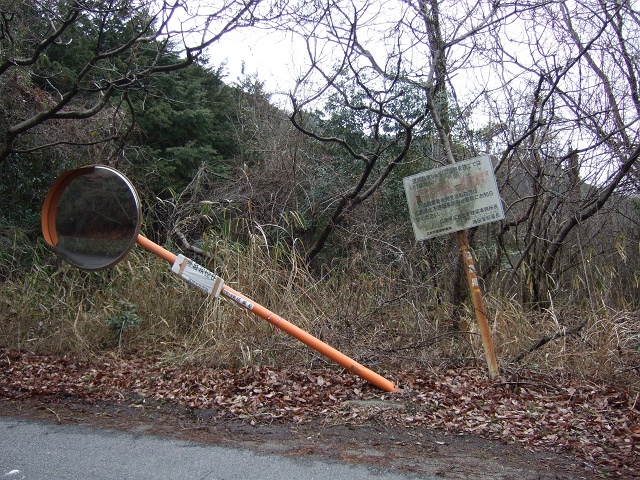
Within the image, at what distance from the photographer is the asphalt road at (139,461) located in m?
4.01

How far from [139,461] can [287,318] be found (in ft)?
9.94

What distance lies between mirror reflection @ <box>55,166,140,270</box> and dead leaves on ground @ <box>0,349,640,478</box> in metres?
1.59

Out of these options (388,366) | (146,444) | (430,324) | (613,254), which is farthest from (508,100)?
(146,444)

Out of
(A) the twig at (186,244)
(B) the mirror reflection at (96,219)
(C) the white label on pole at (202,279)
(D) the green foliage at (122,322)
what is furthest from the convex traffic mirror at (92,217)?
(A) the twig at (186,244)

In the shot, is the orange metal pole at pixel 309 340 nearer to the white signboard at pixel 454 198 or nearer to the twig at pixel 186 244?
the white signboard at pixel 454 198

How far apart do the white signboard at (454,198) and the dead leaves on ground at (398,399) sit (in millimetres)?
1591

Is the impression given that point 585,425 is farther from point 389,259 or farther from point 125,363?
point 125,363

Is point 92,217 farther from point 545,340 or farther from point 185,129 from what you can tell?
point 185,129

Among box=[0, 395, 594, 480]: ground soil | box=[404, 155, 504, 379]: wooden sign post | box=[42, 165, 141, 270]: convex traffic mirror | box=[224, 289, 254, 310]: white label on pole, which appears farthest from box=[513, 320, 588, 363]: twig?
box=[42, 165, 141, 270]: convex traffic mirror

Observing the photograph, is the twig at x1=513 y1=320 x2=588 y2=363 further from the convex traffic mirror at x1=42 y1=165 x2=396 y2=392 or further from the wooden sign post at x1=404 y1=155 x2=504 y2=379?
the convex traffic mirror at x1=42 y1=165 x2=396 y2=392

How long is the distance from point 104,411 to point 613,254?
6943mm

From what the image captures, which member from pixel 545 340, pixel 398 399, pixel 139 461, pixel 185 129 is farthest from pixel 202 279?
pixel 185 129

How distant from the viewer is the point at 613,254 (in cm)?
829

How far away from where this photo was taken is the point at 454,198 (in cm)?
562
